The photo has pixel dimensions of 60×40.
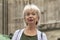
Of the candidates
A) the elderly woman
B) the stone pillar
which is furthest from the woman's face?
the stone pillar

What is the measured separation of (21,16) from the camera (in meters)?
11.5

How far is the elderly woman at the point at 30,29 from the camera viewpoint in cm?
384

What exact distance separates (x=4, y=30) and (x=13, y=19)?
510 mm

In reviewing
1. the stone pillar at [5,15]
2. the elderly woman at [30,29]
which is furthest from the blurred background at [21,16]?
the elderly woman at [30,29]

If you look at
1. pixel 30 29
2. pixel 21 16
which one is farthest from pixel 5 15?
pixel 30 29

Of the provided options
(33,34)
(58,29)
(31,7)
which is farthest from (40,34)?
(58,29)

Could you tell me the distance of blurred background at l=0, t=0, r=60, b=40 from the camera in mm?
11625

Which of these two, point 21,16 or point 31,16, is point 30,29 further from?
point 21,16

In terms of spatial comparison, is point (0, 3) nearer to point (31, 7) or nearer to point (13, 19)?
point (13, 19)

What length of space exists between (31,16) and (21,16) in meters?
7.68

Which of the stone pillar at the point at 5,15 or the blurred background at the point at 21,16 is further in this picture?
the stone pillar at the point at 5,15

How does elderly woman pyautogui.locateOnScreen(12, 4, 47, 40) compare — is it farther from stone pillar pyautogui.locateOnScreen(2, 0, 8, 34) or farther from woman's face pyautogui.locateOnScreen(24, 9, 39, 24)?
stone pillar pyautogui.locateOnScreen(2, 0, 8, 34)

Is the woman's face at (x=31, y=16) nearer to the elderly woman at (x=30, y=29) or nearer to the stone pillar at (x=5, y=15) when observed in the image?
the elderly woman at (x=30, y=29)

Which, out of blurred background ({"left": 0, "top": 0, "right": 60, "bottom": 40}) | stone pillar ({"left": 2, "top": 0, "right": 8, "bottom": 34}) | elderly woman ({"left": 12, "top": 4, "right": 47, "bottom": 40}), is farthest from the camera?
stone pillar ({"left": 2, "top": 0, "right": 8, "bottom": 34})
